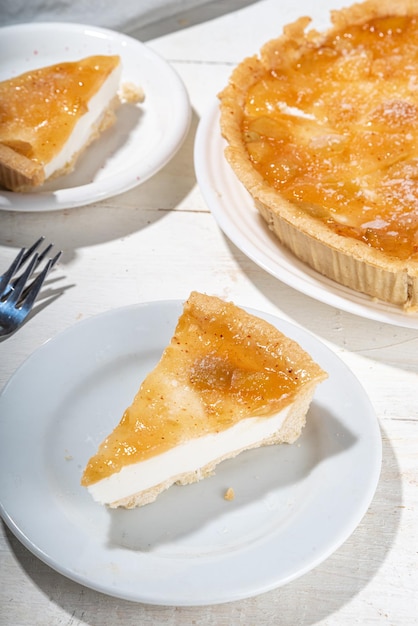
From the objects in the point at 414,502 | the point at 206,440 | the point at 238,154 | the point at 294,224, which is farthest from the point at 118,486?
the point at 238,154

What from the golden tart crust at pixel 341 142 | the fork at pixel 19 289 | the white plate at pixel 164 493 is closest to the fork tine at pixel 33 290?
the fork at pixel 19 289

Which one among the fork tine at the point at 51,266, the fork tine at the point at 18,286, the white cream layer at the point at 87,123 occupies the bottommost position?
the fork tine at the point at 51,266

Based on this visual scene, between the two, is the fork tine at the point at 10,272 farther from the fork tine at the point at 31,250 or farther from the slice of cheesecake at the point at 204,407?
the slice of cheesecake at the point at 204,407

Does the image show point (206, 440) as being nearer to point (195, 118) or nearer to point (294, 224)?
point (294, 224)

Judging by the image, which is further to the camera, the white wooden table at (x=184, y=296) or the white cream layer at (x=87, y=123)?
the white cream layer at (x=87, y=123)

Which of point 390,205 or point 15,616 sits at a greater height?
point 390,205

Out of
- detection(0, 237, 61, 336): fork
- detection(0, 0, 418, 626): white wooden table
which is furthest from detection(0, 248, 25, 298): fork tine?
detection(0, 0, 418, 626): white wooden table

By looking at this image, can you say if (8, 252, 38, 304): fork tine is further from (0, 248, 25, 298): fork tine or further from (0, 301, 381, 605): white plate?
(0, 301, 381, 605): white plate

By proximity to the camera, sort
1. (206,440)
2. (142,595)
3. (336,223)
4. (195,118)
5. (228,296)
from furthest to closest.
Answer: (195,118) < (228,296) < (336,223) < (206,440) < (142,595)
